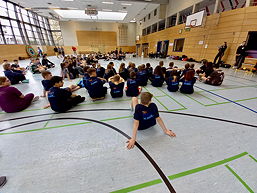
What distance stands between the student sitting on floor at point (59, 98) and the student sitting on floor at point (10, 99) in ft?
3.44

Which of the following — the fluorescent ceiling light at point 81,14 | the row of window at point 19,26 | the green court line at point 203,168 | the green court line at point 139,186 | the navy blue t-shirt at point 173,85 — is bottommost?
the green court line at point 139,186

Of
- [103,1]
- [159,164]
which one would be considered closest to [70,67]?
[159,164]

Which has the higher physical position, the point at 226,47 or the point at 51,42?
the point at 51,42

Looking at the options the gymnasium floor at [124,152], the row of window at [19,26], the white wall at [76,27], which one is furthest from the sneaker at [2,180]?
the white wall at [76,27]

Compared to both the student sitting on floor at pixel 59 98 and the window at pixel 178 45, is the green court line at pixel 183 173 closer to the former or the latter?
the student sitting on floor at pixel 59 98

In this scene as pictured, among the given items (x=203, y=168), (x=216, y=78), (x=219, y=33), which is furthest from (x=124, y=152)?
(x=219, y=33)

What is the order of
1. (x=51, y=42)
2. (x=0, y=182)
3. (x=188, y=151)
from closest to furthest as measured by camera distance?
(x=0, y=182), (x=188, y=151), (x=51, y=42)

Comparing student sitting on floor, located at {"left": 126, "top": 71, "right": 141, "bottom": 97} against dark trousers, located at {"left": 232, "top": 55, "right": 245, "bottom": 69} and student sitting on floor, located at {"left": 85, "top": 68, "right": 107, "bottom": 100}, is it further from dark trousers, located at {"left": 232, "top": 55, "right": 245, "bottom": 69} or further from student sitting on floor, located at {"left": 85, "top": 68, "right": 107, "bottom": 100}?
dark trousers, located at {"left": 232, "top": 55, "right": 245, "bottom": 69}

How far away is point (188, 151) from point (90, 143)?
169cm

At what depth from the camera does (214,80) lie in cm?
513

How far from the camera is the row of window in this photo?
13.9 metres

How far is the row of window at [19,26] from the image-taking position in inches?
548

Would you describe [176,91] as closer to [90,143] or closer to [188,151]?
[188,151]

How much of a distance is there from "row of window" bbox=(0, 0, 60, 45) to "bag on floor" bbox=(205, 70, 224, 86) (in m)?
21.4
